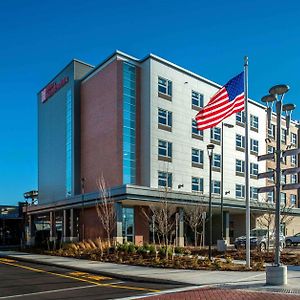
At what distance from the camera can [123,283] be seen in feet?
53.3

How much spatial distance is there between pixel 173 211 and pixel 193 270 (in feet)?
73.9

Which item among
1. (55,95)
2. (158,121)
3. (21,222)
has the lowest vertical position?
(21,222)

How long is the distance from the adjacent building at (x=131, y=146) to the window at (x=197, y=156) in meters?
0.11

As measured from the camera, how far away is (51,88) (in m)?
56.8

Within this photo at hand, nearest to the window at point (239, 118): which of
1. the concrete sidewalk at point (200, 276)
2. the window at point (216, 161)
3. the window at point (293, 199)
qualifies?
the window at point (216, 161)

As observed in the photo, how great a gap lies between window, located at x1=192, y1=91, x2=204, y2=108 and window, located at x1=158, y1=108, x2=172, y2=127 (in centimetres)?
466

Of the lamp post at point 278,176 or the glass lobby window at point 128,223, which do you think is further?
the glass lobby window at point 128,223

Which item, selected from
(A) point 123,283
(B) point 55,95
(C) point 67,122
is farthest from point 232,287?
(B) point 55,95

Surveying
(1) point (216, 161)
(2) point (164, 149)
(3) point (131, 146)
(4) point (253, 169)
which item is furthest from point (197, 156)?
(4) point (253, 169)

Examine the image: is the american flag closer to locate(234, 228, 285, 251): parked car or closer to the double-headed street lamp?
the double-headed street lamp

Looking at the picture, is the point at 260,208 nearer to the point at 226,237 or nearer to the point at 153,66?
the point at 226,237

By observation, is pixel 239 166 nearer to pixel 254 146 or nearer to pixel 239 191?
pixel 239 191

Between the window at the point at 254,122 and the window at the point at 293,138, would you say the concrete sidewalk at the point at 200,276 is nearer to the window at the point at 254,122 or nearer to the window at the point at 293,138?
the window at the point at 254,122

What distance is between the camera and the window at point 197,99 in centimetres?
4922
